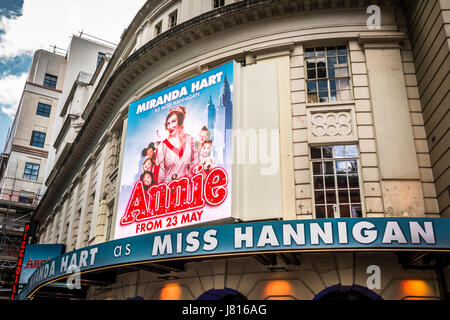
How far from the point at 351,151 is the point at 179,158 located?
21.3ft

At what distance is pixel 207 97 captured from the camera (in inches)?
651

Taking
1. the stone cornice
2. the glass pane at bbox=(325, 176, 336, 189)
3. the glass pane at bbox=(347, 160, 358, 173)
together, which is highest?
the stone cornice

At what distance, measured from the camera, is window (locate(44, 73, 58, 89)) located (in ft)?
185

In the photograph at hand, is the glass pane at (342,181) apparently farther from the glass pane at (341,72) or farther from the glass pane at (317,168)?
the glass pane at (341,72)

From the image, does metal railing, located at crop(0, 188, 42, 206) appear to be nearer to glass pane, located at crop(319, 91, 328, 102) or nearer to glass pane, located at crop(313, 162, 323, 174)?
glass pane, located at crop(319, 91, 328, 102)

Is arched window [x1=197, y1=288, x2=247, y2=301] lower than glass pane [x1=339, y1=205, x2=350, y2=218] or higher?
lower

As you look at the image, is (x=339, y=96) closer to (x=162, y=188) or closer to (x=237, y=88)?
(x=237, y=88)

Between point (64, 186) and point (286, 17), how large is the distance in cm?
2570

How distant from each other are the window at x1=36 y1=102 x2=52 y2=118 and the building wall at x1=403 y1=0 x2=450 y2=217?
Result: 162 feet

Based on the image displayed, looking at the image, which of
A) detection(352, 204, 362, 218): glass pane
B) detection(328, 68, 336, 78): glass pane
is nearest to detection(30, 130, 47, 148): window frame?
detection(328, 68, 336, 78): glass pane

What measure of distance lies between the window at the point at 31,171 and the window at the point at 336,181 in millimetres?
44170

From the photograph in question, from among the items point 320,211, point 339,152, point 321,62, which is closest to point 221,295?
point 320,211

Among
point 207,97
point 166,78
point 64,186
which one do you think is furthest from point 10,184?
point 207,97

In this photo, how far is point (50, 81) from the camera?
187 ft
